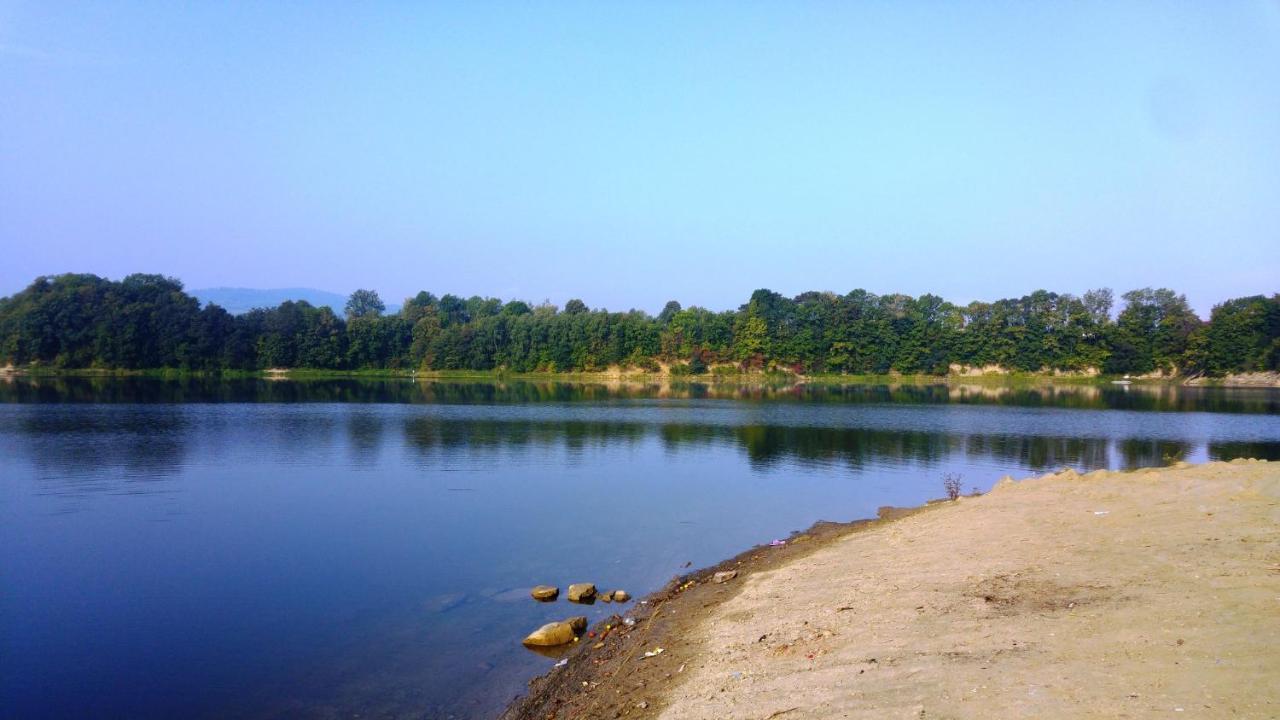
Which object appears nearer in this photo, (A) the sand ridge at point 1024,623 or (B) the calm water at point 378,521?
(A) the sand ridge at point 1024,623

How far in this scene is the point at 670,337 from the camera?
103 meters

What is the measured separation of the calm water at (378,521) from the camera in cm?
1005

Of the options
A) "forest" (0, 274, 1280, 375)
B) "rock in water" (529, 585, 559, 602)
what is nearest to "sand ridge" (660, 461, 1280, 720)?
"rock in water" (529, 585, 559, 602)

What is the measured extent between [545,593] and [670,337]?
90371 millimetres

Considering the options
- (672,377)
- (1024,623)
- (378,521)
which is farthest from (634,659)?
(672,377)

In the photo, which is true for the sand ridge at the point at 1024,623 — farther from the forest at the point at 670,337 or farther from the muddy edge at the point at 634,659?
the forest at the point at 670,337

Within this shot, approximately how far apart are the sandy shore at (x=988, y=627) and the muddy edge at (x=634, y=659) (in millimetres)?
37

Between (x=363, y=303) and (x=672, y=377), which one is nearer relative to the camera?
(x=672, y=377)

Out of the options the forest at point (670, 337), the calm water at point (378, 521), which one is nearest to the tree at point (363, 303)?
the forest at point (670, 337)

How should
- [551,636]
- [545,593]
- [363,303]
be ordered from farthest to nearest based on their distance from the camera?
[363,303] < [545,593] < [551,636]

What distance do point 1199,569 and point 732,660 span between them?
16.9ft

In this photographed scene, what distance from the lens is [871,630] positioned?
8.03 metres

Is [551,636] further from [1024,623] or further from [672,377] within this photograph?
[672,377]

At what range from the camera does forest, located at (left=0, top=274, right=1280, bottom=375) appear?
9200 centimetres
